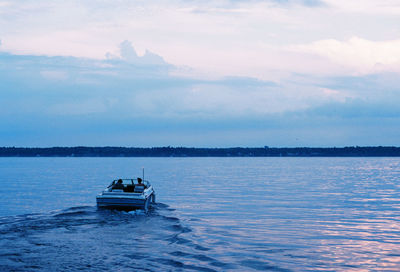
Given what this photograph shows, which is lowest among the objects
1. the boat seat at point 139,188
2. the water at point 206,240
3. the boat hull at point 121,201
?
the water at point 206,240

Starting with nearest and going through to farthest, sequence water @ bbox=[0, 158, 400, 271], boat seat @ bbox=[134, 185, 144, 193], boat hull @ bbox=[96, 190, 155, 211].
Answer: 1. water @ bbox=[0, 158, 400, 271]
2. boat hull @ bbox=[96, 190, 155, 211]
3. boat seat @ bbox=[134, 185, 144, 193]

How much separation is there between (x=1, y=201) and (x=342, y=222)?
3130 cm

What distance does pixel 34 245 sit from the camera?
18141mm

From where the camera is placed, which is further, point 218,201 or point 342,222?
point 218,201

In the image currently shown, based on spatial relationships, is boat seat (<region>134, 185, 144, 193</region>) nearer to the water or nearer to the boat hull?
the water

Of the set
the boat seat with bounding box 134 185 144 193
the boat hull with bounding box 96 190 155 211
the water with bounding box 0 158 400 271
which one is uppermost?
the boat seat with bounding box 134 185 144 193

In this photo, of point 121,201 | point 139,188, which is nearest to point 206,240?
point 121,201

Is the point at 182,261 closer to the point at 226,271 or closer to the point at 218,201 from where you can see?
the point at 226,271

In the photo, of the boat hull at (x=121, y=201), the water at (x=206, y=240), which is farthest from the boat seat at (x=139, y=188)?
the boat hull at (x=121, y=201)

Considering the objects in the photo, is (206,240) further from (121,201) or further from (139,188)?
(139,188)

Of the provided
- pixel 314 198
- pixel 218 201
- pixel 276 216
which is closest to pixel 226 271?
pixel 276 216

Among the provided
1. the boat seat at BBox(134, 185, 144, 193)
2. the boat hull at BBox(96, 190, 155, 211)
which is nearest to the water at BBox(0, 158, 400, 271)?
the boat hull at BBox(96, 190, 155, 211)

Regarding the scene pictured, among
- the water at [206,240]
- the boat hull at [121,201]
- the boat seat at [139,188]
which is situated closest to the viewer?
the water at [206,240]

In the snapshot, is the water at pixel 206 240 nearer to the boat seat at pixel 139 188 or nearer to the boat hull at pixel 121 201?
the boat hull at pixel 121 201
